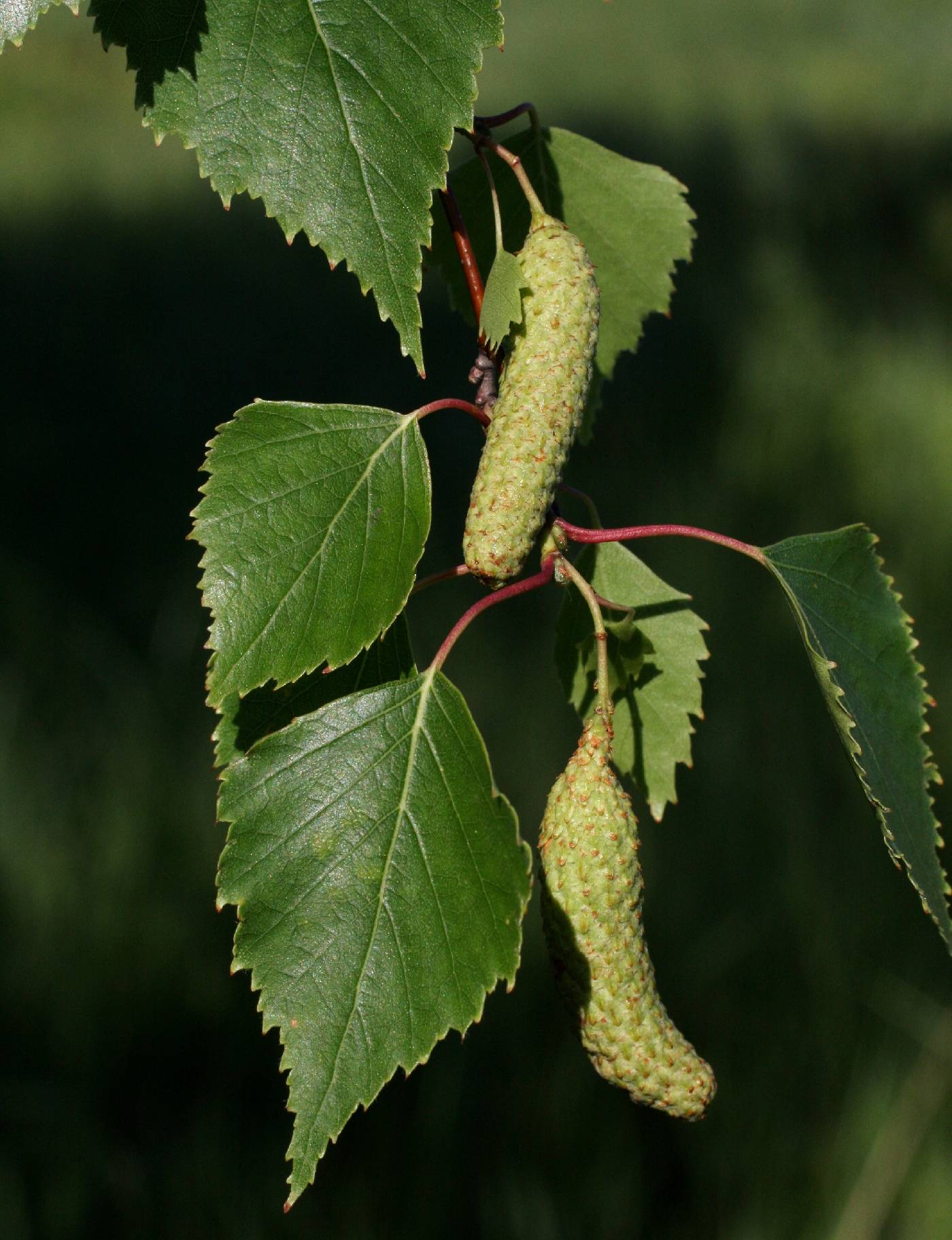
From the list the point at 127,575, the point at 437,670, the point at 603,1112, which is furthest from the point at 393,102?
the point at 127,575

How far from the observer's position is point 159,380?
437 cm

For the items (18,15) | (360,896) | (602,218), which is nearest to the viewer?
(18,15)

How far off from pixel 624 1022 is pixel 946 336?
14.2ft

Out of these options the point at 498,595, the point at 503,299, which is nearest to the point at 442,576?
the point at 498,595

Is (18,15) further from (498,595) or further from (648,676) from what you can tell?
(648,676)

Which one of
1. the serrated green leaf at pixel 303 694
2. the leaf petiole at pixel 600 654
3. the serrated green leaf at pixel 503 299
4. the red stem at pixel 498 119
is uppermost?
the red stem at pixel 498 119

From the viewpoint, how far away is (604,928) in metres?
0.93

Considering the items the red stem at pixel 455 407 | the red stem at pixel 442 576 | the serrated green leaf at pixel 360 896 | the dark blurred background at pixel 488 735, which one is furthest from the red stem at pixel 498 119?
the dark blurred background at pixel 488 735

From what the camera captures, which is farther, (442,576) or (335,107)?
(442,576)

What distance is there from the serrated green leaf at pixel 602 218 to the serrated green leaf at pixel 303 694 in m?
0.30

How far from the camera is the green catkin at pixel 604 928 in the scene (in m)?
0.93

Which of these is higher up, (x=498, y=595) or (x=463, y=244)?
(x=463, y=244)

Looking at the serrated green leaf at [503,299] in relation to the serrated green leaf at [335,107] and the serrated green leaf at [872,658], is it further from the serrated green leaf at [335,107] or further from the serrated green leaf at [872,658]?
the serrated green leaf at [872,658]

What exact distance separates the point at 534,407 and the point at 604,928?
0.36m
